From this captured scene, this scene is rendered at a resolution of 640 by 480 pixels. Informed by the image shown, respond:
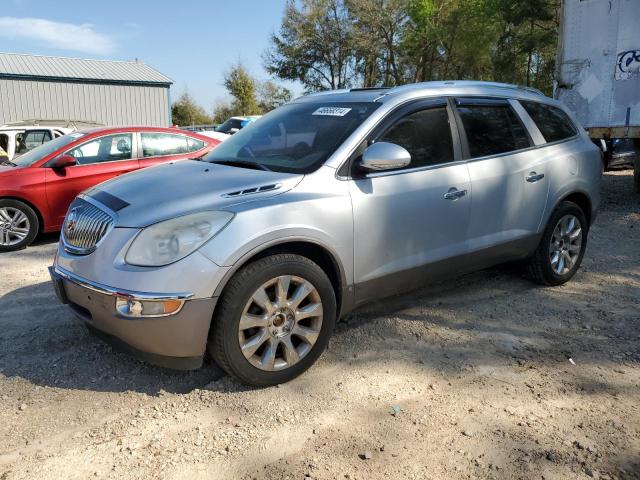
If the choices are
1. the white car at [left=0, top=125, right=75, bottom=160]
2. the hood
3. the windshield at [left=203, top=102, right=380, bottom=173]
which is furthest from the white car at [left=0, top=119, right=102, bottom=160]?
the hood

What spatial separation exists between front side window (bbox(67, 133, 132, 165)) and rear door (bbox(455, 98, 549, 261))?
16.6 feet

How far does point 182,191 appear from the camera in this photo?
10.1ft

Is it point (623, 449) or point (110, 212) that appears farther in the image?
point (110, 212)

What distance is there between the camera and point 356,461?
2465 millimetres

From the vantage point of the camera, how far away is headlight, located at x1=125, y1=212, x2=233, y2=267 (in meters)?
2.74

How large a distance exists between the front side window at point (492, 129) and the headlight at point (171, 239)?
2112 millimetres

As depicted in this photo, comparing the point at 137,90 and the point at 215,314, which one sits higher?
the point at 137,90

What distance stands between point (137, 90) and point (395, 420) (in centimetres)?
2989

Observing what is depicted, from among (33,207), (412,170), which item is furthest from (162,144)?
(412,170)

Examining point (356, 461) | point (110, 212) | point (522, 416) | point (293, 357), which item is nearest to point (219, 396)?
point (293, 357)

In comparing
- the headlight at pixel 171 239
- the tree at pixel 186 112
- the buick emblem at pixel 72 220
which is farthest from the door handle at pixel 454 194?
the tree at pixel 186 112

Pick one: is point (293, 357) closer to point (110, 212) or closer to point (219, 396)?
point (219, 396)

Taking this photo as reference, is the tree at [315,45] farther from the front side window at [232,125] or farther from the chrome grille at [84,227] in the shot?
the chrome grille at [84,227]

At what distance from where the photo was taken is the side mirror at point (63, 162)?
22.1 feet
